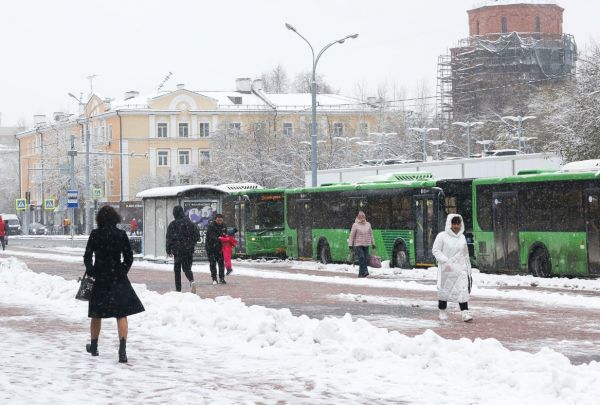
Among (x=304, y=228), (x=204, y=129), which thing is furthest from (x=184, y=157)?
(x=304, y=228)

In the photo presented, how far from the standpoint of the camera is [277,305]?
20.9 metres

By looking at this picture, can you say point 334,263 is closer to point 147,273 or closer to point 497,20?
point 147,273

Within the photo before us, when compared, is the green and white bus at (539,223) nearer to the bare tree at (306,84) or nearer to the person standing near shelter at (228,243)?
the person standing near shelter at (228,243)

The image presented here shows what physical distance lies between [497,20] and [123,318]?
106968mm

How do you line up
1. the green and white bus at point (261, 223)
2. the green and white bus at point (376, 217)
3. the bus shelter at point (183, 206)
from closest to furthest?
the green and white bus at point (376, 217) < the bus shelter at point (183, 206) < the green and white bus at point (261, 223)

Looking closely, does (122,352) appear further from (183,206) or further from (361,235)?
(183,206)

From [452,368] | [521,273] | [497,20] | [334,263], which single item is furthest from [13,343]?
[497,20]

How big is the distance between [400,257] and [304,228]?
7189 millimetres

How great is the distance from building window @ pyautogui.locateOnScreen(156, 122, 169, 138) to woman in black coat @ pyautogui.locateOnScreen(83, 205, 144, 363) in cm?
9920

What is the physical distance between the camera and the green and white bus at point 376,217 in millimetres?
34031

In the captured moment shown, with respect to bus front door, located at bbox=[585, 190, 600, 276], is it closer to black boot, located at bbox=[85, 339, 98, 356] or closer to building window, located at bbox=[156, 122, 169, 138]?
black boot, located at bbox=[85, 339, 98, 356]

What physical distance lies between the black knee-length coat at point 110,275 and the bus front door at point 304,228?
27.7 metres

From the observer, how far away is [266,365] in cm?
1269

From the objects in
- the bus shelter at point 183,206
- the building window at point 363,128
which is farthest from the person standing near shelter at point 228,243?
the building window at point 363,128
